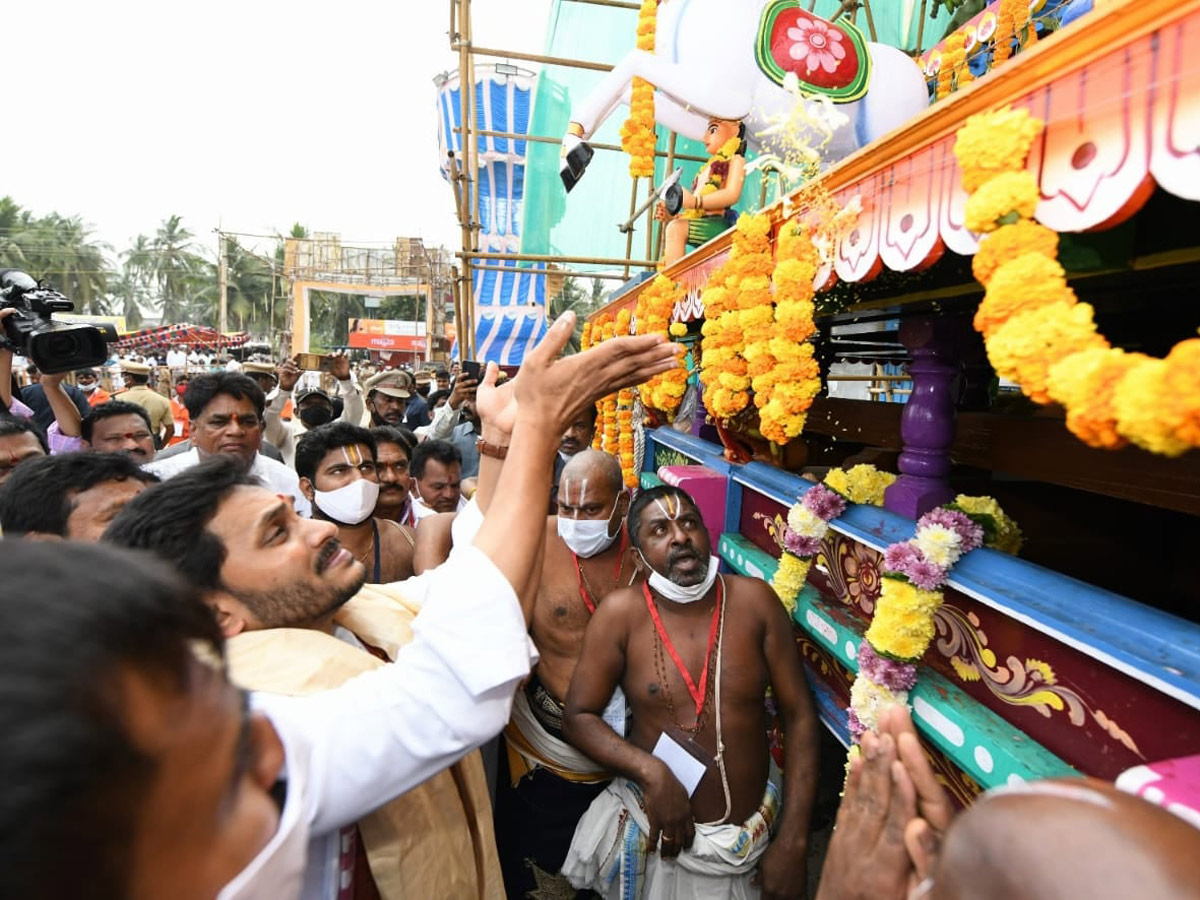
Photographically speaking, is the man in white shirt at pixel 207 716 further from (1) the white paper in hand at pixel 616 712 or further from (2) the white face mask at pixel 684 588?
(1) the white paper in hand at pixel 616 712

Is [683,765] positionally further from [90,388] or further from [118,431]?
[90,388]

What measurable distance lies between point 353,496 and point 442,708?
2.17 metres

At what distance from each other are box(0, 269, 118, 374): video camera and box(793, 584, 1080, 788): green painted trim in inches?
168

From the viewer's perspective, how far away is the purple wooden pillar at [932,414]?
7.30 ft

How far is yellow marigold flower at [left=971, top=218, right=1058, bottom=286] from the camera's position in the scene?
1.21m

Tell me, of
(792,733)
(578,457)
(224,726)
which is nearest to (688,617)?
(792,733)

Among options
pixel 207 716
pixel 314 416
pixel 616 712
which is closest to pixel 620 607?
pixel 616 712

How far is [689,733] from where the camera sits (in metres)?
2.36

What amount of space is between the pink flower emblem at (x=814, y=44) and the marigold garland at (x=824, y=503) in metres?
1.99

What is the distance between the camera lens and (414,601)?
6.25 ft

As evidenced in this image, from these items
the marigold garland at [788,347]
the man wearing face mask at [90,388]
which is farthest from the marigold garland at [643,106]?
the man wearing face mask at [90,388]

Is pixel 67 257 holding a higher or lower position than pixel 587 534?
higher

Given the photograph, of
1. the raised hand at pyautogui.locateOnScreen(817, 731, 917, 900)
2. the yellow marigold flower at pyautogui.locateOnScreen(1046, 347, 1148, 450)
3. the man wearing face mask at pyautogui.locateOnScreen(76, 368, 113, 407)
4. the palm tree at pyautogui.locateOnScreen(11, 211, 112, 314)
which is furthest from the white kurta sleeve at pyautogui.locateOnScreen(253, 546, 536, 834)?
the palm tree at pyautogui.locateOnScreen(11, 211, 112, 314)

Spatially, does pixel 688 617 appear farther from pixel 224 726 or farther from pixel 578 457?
pixel 224 726
